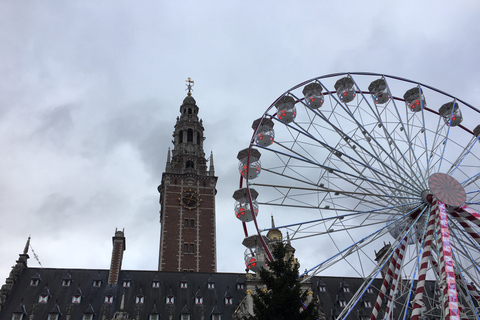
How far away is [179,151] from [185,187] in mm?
8491

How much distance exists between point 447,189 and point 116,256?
37368 millimetres

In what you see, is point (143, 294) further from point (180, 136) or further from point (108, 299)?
point (180, 136)

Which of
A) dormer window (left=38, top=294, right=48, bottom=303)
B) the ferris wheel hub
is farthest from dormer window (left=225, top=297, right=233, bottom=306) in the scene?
the ferris wheel hub

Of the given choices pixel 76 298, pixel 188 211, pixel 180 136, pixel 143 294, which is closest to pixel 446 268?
pixel 143 294

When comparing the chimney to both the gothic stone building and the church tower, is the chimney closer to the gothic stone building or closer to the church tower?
the gothic stone building

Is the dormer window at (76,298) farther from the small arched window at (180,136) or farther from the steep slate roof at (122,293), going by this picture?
the small arched window at (180,136)

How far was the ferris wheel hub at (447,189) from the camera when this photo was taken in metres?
24.4

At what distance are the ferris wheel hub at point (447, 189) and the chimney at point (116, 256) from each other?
36.0 m

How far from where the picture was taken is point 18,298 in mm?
45719

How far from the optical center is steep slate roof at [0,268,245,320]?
45031 mm

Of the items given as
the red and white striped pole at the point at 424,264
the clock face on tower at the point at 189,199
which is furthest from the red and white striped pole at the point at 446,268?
the clock face on tower at the point at 189,199

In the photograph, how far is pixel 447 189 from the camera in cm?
2495

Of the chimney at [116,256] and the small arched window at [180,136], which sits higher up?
the small arched window at [180,136]

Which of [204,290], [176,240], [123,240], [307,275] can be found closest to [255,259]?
[307,275]
